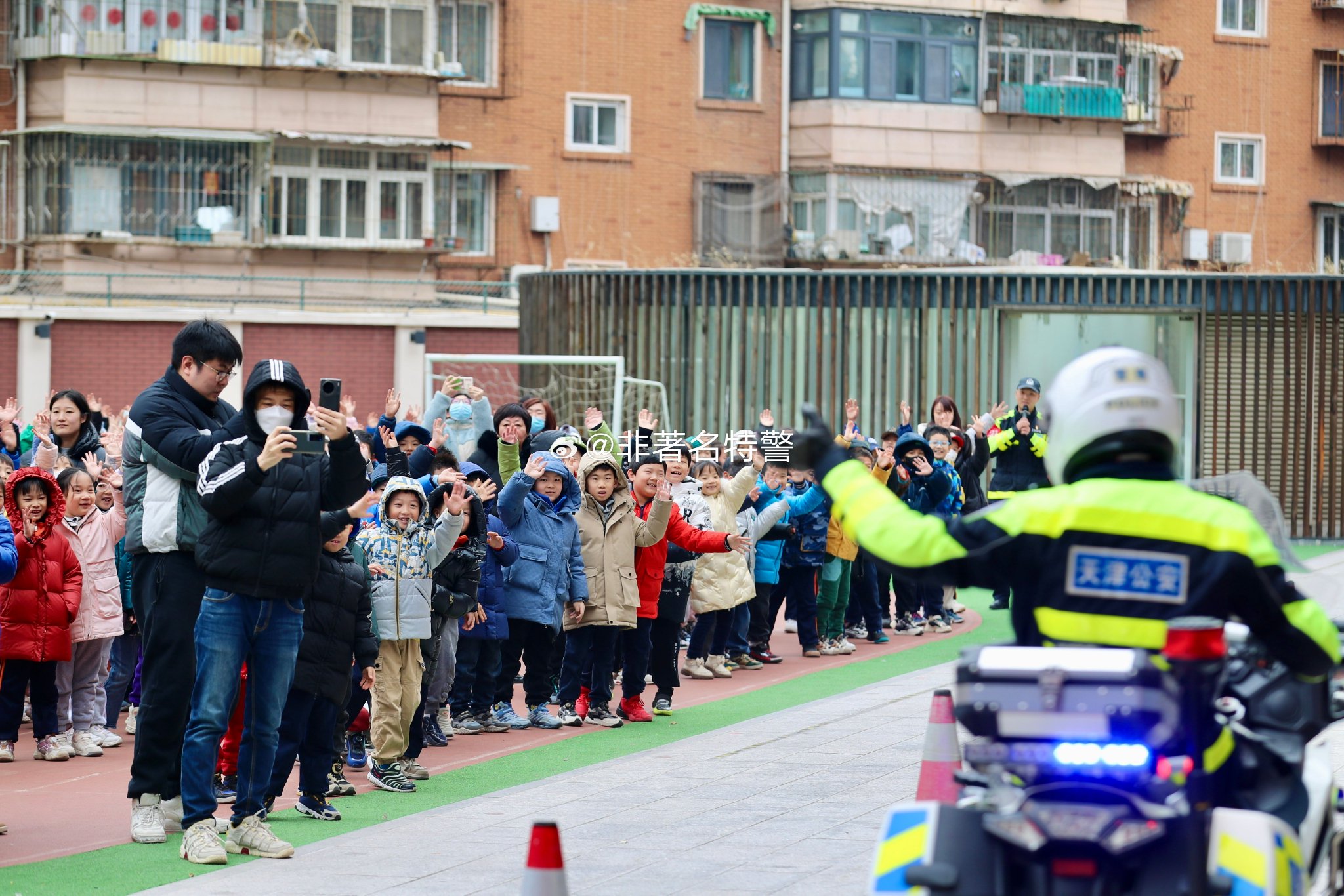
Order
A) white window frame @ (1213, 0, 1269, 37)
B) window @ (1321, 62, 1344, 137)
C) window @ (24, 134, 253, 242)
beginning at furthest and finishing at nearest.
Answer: window @ (1321, 62, 1344, 137), white window frame @ (1213, 0, 1269, 37), window @ (24, 134, 253, 242)

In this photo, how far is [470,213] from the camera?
38969mm

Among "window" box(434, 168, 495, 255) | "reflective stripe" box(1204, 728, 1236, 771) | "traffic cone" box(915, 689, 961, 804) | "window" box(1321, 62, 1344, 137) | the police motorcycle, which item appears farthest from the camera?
"window" box(1321, 62, 1344, 137)

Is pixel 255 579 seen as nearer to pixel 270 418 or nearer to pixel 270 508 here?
pixel 270 508

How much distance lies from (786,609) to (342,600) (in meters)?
8.17

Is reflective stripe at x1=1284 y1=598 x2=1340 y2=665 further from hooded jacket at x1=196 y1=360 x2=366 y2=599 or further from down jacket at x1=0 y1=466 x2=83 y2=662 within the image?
down jacket at x1=0 y1=466 x2=83 y2=662

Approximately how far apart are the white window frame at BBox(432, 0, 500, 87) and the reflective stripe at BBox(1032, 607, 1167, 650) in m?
34.7

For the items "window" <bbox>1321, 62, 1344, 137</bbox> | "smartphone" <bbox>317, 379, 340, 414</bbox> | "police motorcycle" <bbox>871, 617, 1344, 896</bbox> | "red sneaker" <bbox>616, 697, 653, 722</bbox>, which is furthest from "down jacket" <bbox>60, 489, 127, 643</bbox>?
"window" <bbox>1321, 62, 1344, 137</bbox>

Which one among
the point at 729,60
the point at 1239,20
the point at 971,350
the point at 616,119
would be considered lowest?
the point at 971,350

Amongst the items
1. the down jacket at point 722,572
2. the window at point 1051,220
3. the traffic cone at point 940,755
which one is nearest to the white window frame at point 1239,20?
the window at point 1051,220

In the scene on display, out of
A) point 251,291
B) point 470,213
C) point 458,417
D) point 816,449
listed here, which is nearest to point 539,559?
point 458,417

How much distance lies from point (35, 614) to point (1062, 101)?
3353 cm

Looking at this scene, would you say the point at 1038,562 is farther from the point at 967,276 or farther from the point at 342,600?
the point at 967,276

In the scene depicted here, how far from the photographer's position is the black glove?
4.83m

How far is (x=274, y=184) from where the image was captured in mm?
36688
